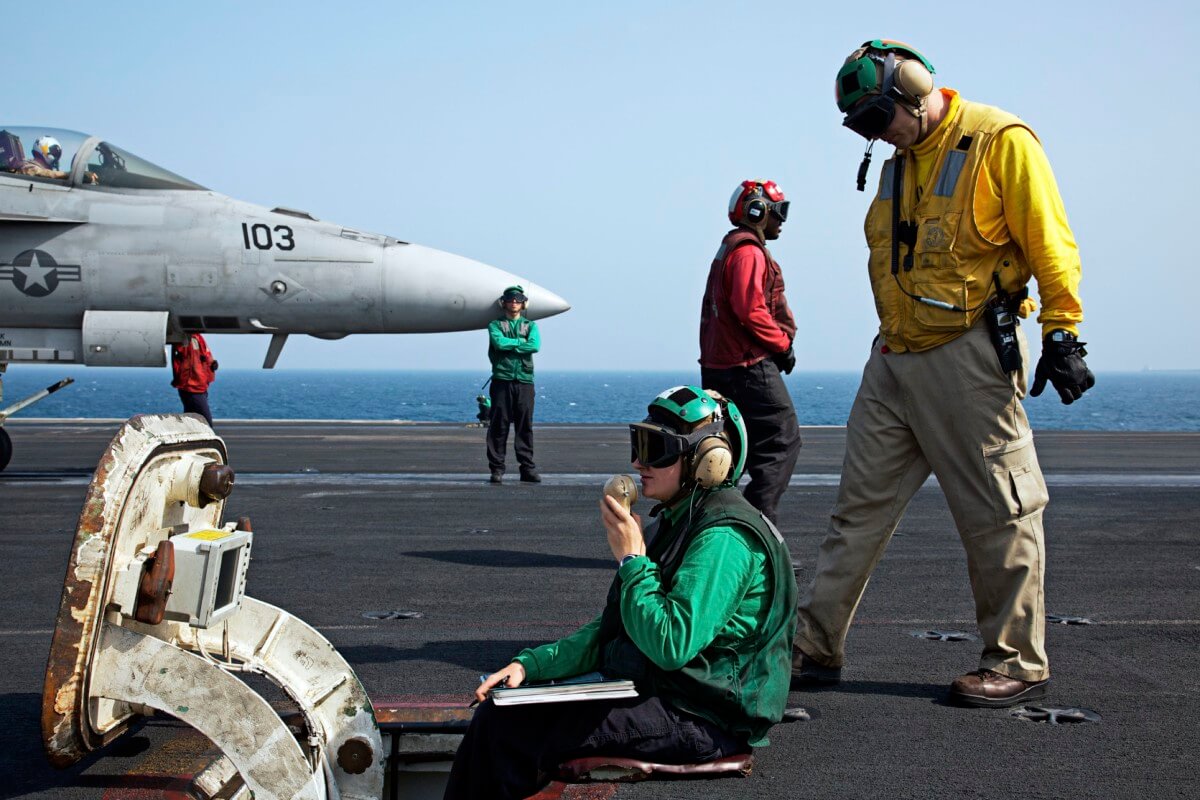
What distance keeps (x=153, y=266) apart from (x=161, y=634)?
9.40 metres

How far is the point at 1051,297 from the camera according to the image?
430 centimetres

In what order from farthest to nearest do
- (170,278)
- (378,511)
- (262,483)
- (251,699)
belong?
(262,483)
(170,278)
(378,511)
(251,699)

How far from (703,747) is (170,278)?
9951mm

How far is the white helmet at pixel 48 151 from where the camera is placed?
11.9 m

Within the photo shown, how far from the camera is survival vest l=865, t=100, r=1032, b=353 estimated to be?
445cm

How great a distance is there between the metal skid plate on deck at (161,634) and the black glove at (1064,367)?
2.52m

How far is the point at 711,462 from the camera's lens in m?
3.21

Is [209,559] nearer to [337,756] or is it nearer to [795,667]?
[337,756]

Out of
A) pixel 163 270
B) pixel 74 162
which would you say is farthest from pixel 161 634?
pixel 74 162

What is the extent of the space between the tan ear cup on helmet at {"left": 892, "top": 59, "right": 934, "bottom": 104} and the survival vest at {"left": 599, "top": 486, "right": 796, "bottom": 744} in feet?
6.45

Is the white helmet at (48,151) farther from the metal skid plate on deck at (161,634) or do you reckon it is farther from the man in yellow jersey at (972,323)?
the metal skid plate on deck at (161,634)

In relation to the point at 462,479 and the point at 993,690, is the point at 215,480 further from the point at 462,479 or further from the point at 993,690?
the point at 462,479

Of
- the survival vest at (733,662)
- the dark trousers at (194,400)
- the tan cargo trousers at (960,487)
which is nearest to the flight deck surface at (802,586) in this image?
the tan cargo trousers at (960,487)

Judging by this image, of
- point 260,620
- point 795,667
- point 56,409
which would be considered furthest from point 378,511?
point 56,409
